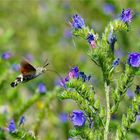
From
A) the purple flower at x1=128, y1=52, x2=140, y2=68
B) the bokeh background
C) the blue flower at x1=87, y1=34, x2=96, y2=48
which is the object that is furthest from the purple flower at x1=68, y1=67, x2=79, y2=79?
the bokeh background

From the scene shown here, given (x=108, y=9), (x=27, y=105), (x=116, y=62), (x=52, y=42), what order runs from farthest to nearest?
(x=52, y=42)
(x=108, y=9)
(x=27, y=105)
(x=116, y=62)

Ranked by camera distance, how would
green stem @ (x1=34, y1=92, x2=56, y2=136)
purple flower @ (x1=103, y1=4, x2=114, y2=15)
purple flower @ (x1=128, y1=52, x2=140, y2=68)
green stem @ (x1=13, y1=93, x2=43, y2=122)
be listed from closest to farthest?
purple flower @ (x1=128, y1=52, x2=140, y2=68) < green stem @ (x1=34, y1=92, x2=56, y2=136) < green stem @ (x1=13, y1=93, x2=43, y2=122) < purple flower @ (x1=103, y1=4, x2=114, y2=15)

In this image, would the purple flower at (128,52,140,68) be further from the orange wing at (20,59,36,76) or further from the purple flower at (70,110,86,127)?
the orange wing at (20,59,36,76)

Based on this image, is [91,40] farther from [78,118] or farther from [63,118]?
[63,118]

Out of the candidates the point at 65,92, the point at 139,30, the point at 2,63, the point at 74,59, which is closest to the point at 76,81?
the point at 65,92

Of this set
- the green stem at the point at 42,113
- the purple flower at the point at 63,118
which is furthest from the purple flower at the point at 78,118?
the purple flower at the point at 63,118

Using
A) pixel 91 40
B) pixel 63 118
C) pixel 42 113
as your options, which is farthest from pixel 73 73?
pixel 63 118

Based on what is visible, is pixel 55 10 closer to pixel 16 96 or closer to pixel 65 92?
pixel 16 96
